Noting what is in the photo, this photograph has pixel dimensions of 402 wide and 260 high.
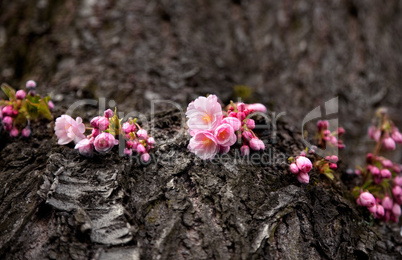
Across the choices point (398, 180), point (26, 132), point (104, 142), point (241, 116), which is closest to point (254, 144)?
point (241, 116)

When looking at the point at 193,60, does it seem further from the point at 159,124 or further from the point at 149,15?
the point at 159,124

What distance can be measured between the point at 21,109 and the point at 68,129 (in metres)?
0.54

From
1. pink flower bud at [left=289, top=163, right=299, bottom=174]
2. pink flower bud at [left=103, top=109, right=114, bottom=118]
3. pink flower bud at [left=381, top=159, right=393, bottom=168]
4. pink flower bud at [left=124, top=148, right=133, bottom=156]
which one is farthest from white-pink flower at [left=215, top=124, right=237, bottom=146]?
pink flower bud at [left=381, top=159, right=393, bottom=168]

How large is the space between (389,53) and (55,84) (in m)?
3.35

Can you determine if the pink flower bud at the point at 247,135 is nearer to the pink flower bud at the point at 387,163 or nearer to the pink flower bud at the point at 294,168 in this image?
the pink flower bud at the point at 294,168

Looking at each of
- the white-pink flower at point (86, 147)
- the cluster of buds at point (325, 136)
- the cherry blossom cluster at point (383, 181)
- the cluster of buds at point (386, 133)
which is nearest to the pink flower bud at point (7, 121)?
the white-pink flower at point (86, 147)

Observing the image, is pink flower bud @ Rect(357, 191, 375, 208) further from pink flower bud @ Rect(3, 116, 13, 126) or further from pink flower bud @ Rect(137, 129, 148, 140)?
pink flower bud @ Rect(3, 116, 13, 126)

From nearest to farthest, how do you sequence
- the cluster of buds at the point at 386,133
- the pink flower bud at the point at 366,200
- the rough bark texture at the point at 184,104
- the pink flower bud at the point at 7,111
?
the rough bark texture at the point at 184,104
the pink flower bud at the point at 366,200
the pink flower bud at the point at 7,111
the cluster of buds at the point at 386,133

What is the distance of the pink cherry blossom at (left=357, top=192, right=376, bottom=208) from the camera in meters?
1.99

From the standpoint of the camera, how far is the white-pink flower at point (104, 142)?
5.82 feet

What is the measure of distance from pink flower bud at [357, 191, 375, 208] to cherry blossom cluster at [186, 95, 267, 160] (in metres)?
0.71

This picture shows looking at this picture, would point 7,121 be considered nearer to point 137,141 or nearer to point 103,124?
point 103,124

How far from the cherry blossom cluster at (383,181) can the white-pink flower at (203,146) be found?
3.26 feet

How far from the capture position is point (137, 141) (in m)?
1.88
